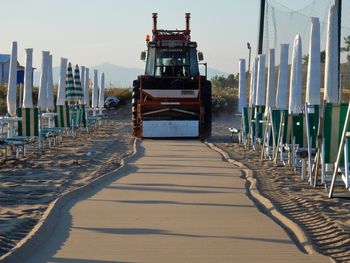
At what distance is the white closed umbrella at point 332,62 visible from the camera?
11.6 m

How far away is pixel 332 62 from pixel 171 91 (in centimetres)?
1225

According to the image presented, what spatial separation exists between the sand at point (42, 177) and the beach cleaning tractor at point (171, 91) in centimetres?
139

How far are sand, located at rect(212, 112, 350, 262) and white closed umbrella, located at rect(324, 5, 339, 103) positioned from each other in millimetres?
1365

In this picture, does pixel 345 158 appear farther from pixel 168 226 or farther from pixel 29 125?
pixel 29 125

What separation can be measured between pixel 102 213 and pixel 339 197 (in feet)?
10.4

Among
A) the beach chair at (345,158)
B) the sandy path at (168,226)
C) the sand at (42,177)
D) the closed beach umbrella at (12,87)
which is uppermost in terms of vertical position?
the closed beach umbrella at (12,87)

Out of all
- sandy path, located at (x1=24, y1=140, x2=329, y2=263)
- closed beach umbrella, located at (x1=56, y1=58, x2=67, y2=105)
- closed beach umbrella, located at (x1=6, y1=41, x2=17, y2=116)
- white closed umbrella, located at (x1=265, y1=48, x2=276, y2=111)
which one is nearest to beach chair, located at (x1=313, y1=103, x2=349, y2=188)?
sandy path, located at (x1=24, y1=140, x2=329, y2=263)

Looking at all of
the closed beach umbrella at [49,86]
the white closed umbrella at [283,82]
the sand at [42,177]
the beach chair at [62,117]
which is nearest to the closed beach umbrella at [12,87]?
the sand at [42,177]

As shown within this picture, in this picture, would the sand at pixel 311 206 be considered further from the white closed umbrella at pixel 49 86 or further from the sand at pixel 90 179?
the white closed umbrella at pixel 49 86

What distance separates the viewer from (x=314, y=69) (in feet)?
42.5

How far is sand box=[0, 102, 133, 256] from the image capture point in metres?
8.07

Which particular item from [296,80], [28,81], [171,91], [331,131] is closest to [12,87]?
[28,81]

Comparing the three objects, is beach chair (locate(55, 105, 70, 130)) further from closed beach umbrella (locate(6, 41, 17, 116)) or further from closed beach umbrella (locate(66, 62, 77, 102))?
closed beach umbrella (locate(66, 62, 77, 102))

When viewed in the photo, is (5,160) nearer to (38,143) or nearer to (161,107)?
(38,143)
